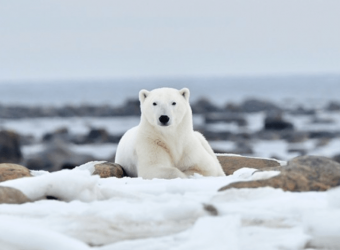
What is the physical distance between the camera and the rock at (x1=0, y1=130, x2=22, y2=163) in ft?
55.9

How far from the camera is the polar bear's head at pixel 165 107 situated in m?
5.40

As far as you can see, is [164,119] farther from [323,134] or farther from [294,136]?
[323,134]

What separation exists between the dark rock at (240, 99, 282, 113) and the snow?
34333 millimetres

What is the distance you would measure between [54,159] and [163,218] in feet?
46.8

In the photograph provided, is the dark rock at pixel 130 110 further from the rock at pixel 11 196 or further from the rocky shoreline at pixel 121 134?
the rock at pixel 11 196

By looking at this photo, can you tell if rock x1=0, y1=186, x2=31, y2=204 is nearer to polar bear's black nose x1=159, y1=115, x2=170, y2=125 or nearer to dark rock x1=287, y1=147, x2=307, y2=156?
polar bear's black nose x1=159, y1=115, x2=170, y2=125

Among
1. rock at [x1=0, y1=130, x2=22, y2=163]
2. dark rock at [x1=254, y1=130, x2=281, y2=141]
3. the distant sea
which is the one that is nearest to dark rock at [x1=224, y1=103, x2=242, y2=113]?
the distant sea

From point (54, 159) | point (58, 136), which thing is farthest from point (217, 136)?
point (54, 159)

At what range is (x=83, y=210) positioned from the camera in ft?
10.7

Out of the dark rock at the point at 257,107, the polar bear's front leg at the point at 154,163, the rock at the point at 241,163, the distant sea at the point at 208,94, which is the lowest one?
the distant sea at the point at 208,94

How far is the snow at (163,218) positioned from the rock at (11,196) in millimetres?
54

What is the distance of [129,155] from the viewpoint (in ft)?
20.1

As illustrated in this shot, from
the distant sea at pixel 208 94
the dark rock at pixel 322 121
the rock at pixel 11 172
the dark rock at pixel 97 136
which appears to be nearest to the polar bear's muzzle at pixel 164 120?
the rock at pixel 11 172

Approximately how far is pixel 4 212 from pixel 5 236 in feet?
1.32
